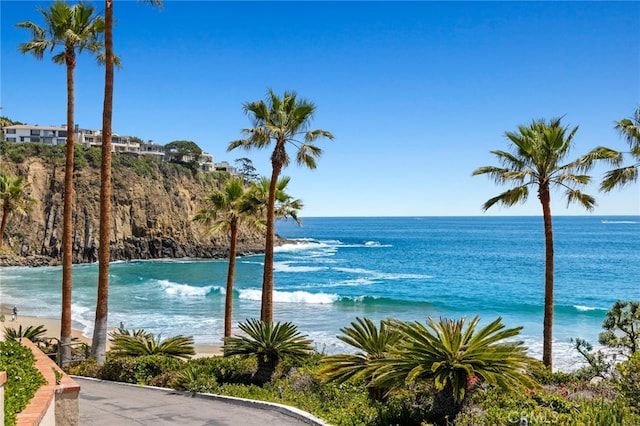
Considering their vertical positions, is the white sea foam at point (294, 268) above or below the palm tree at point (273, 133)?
below

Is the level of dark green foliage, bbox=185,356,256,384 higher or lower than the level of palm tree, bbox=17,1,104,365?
lower

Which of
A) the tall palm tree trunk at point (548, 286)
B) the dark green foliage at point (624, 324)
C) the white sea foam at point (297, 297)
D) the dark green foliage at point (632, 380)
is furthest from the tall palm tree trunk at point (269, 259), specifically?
the white sea foam at point (297, 297)

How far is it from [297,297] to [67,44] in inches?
1483

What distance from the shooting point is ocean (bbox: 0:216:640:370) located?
3912cm

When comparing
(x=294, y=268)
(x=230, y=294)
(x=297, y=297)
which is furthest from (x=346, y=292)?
(x=230, y=294)

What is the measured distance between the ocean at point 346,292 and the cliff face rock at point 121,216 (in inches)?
169

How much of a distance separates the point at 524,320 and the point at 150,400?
121 feet

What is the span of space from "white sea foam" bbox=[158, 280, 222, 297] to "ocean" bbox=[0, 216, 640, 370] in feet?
0.34

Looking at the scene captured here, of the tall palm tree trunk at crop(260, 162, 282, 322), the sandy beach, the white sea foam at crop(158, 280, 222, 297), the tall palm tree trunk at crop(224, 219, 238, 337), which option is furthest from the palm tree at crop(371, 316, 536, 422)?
the white sea foam at crop(158, 280, 222, 297)

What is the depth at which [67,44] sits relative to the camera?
18078 mm

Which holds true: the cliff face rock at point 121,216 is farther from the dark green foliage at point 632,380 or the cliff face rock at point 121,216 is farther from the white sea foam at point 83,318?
the dark green foliage at point 632,380

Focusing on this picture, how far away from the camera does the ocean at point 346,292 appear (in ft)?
128

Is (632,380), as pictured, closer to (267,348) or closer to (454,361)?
(454,361)

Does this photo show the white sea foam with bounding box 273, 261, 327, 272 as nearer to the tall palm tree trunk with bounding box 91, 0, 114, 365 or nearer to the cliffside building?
the cliffside building
